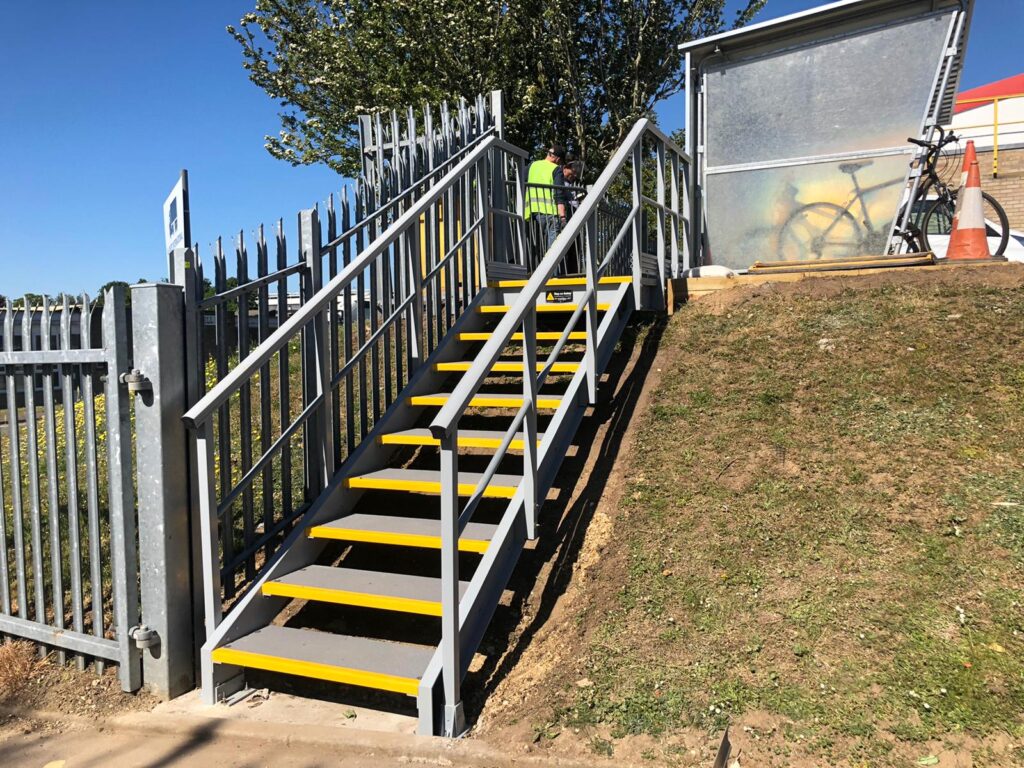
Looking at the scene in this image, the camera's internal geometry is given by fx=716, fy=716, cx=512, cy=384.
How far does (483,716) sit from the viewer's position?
10.2 feet

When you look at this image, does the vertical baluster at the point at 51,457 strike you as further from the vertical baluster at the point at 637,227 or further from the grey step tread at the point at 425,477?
the vertical baluster at the point at 637,227

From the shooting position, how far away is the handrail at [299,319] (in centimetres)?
328

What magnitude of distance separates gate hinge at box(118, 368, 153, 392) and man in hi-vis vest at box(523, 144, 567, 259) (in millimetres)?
4884

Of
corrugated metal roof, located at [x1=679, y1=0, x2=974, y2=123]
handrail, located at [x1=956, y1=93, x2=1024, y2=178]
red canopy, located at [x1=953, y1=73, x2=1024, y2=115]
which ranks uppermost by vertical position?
red canopy, located at [x1=953, y1=73, x2=1024, y2=115]

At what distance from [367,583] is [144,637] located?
1052 millimetres

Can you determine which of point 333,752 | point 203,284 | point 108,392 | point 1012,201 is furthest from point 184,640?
point 1012,201

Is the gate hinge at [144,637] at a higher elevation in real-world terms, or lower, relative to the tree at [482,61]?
lower

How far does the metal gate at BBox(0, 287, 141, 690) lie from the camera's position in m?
3.47

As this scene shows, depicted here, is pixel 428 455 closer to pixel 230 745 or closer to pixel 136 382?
pixel 136 382

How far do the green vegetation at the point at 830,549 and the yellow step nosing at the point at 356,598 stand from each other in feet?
2.45

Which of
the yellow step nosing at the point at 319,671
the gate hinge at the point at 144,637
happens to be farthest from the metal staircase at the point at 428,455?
the gate hinge at the point at 144,637

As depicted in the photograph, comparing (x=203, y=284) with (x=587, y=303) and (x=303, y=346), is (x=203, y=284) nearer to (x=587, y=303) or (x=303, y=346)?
(x=303, y=346)

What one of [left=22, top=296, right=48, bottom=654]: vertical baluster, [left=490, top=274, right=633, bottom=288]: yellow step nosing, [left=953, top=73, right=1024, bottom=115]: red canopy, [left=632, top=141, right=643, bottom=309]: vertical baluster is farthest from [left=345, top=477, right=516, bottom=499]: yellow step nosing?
[left=953, top=73, right=1024, bottom=115]: red canopy

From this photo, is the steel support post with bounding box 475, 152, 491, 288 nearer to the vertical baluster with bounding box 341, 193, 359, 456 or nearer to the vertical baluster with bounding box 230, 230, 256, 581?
the vertical baluster with bounding box 341, 193, 359, 456
